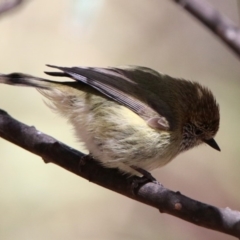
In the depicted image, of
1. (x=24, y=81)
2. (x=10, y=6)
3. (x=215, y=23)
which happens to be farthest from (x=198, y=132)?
(x=10, y=6)

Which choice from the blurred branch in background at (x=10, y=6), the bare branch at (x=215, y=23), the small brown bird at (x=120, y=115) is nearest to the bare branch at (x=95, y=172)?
the small brown bird at (x=120, y=115)

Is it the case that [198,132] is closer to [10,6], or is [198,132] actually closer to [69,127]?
[10,6]

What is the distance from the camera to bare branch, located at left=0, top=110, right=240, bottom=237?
127 centimetres

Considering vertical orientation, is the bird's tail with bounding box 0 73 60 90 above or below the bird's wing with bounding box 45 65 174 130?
below

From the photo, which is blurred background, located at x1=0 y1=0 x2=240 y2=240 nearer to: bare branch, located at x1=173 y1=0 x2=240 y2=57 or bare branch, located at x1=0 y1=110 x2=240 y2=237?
bare branch, located at x1=173 y1=0 x2=240 y2=57

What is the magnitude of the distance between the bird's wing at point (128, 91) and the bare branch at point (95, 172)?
0.76 ft

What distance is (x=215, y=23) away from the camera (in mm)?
1512

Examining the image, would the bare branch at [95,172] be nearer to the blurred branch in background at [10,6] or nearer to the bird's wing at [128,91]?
the bird's wing at [128,91]

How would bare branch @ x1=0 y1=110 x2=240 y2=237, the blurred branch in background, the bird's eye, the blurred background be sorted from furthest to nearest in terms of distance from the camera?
the blurred background → the bird's eye → the blurred branch in background → bare branch @ x1=0 y1=110 x2=240 y2=237

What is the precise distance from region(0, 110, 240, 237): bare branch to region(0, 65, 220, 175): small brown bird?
0.08 metres

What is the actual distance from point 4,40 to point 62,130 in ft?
2.22

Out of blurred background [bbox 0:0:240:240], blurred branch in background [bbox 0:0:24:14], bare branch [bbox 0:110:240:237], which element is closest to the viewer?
bare branch [bbox 0:110:240:237]

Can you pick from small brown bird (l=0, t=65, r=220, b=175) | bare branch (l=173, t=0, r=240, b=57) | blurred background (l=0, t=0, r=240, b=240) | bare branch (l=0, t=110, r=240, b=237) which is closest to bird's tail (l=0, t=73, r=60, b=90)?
small brown bird (l=0, t=65, r=220, b=175)

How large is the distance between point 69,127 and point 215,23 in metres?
1.43
